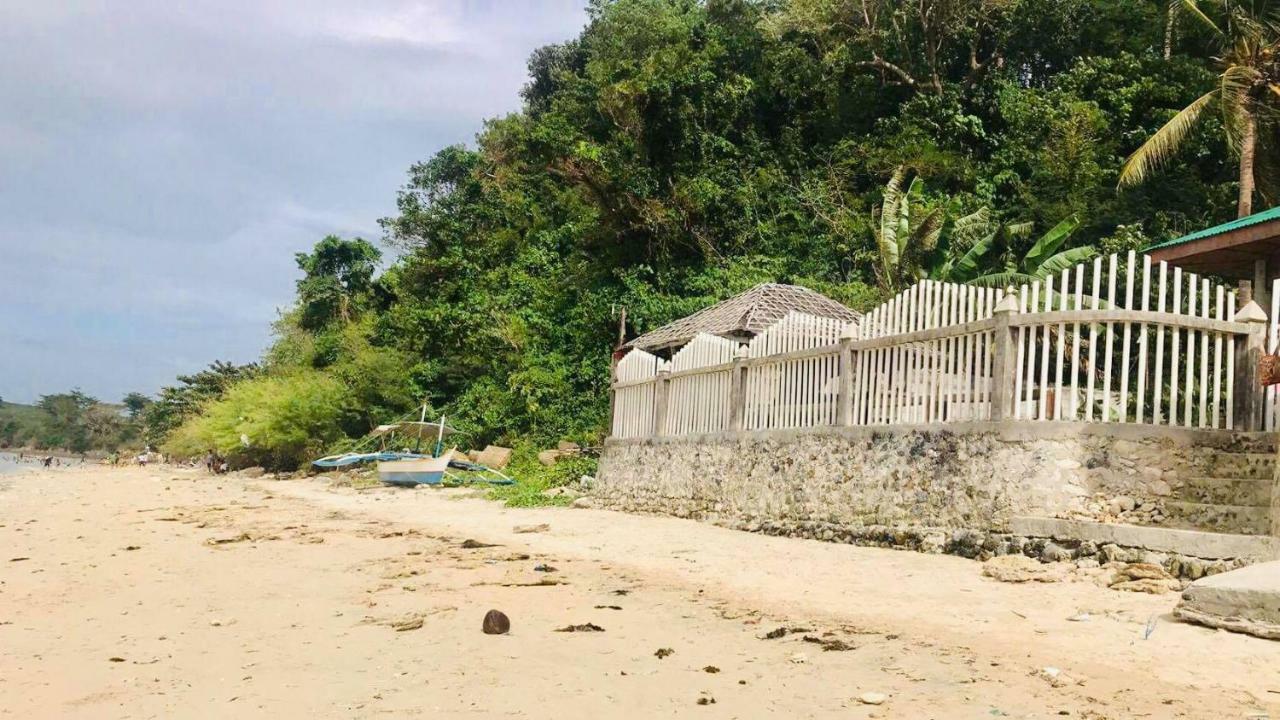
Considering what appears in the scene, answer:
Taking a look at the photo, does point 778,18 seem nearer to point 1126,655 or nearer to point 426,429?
point 426,429

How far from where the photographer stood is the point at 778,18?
30.8 metres

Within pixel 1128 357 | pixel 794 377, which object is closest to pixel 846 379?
pixel 794 377

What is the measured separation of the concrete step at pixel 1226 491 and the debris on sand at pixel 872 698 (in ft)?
17.6

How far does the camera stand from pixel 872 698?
A: 4223 mm

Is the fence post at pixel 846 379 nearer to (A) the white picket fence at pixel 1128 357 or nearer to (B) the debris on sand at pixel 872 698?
(A) the white picket fence at pixel 1128 357

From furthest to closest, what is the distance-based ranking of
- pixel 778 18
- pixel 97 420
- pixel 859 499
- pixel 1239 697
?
1. pixel 97 420
2. pixel 778 18
3. pixel 859 499
4. pixel 1239 697

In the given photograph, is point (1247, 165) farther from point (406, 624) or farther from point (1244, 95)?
point (406, 624)

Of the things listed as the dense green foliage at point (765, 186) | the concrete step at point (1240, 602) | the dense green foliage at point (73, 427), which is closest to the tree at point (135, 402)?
the dense green foliage at point (73, 427)

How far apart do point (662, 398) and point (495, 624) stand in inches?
353

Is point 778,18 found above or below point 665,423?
above

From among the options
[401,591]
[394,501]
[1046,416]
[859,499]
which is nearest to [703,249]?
[394,501]

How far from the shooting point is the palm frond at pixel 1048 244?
53.5 feet

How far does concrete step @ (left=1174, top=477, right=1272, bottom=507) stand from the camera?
8.30 metres

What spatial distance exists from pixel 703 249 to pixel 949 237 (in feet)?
26.3
